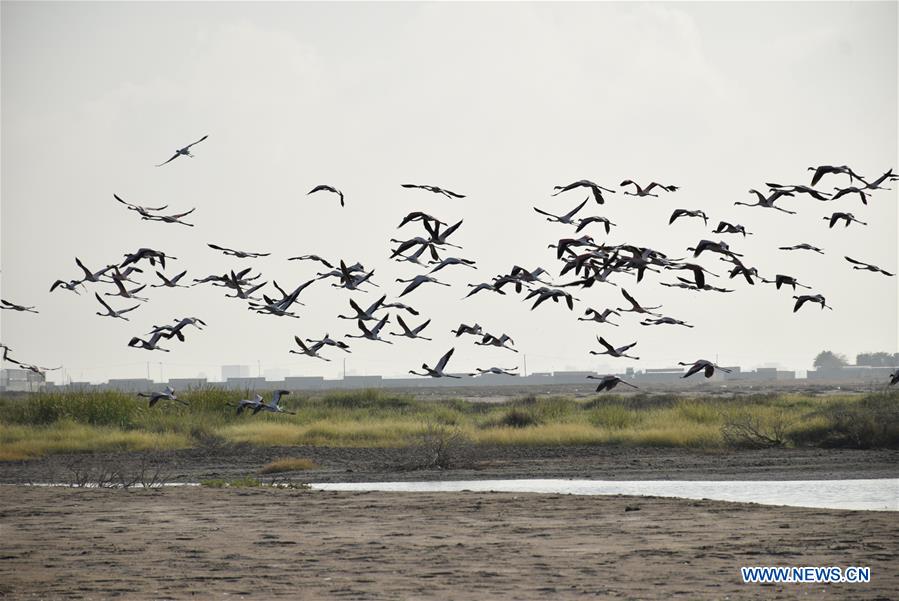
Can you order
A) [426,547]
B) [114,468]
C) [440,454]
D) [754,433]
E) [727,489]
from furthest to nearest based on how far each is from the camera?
1. [754,433]
2. [114,468]
3. [440,454]
4. [727,489]
5. [426,547]

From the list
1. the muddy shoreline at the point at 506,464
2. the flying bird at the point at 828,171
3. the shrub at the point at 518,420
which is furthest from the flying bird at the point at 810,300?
the shrub at the point at 518,420

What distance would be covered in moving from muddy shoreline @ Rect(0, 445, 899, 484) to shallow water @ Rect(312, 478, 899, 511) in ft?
4.16

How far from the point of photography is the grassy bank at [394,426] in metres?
39.1

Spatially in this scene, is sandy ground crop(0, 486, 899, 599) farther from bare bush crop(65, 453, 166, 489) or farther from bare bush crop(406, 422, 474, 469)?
bare bush crop(406, 422, 474, 469)

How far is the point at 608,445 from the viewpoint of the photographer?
41219 mm

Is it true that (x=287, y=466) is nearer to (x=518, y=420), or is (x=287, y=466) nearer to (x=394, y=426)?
(x=394, y=426)

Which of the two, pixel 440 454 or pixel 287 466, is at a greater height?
pixel 440 454

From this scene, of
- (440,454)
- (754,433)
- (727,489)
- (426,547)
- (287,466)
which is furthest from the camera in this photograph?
(754,433)

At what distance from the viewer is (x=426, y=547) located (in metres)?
17.1

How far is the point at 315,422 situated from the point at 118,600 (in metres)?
37.3

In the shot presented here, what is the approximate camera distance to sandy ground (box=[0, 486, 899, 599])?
1404 centimetres

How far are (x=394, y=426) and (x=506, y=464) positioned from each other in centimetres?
1250

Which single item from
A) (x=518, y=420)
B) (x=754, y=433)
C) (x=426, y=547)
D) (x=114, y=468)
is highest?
(x=518, y=420)

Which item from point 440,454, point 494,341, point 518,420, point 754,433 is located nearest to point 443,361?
point 494,341
